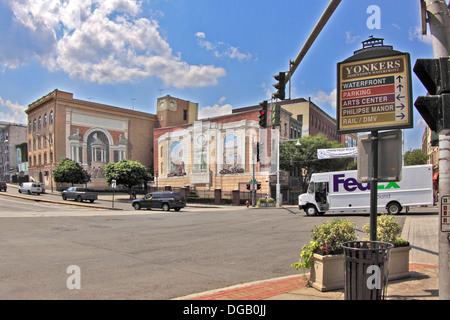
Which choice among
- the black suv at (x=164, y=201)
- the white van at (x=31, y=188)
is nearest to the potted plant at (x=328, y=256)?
the black suv at (x=164, y=201)

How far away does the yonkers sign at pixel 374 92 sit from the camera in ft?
17.0

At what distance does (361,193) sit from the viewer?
23062mm

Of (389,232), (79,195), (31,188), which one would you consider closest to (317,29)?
(389,232)

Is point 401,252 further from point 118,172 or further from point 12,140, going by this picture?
point 12,140

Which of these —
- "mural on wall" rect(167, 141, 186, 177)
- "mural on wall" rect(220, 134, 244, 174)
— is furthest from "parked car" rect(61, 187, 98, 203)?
"mural on wall" rect(220, 134, 244, 174)

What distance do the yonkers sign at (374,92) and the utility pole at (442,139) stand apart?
796 mm

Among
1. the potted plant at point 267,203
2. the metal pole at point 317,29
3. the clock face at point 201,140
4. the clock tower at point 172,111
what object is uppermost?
the clock tower at point 172,111

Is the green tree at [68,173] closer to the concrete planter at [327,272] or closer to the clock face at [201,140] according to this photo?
the clock face at [201,140]

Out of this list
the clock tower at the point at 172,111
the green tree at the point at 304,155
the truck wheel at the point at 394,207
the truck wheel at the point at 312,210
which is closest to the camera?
the truck wheel at the point at 394,207

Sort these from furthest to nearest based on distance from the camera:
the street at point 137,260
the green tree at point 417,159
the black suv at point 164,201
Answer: the green tree at point 417,159
the black suv at point 164,201
the street at point 137,260

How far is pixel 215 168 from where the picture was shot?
170 feet

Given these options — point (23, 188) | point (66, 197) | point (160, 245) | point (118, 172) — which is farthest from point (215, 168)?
point (160, 245)

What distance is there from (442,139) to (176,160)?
54500 millimetres

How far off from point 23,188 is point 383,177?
165 ft
